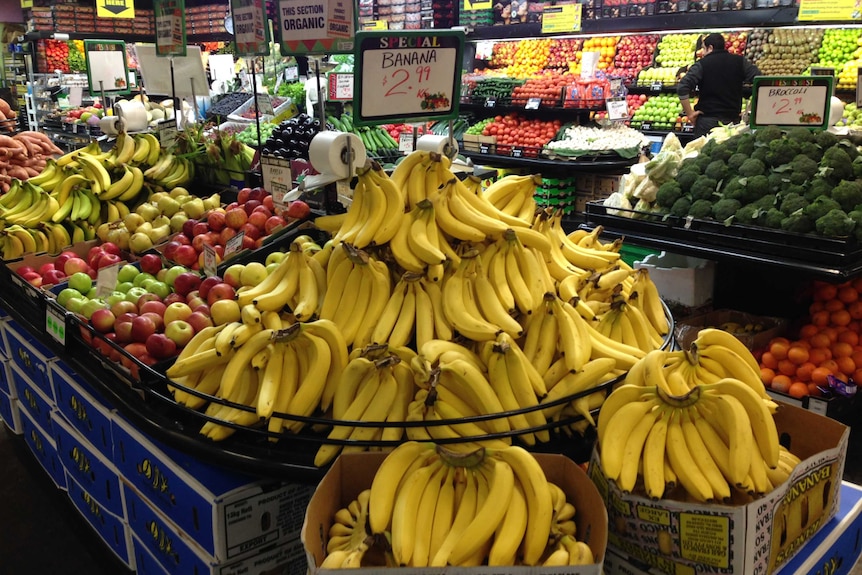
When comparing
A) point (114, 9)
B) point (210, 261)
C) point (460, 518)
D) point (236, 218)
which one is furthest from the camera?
point (114, 9)

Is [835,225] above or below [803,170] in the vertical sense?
below

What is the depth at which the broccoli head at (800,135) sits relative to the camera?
3.56 metres

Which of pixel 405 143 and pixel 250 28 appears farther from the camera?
pixel 405 143

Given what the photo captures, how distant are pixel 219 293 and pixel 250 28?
5.35 feet

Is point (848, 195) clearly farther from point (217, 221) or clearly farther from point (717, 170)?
point (217, 221)

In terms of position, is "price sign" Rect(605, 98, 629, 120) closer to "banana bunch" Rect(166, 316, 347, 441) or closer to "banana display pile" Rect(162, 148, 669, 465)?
"banana display pile" Rect(162, 148, 669, 465)

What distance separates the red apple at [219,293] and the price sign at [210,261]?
0.23 meters

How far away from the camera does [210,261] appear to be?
2523 mm

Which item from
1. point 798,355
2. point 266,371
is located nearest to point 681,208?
point 798,355

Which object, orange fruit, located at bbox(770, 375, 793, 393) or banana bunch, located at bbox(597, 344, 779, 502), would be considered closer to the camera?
banana bunch, located at bbox(597, 344, 779, 502)

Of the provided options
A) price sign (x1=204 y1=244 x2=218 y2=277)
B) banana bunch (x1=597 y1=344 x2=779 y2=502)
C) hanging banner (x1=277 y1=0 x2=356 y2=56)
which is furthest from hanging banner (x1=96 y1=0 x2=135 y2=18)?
banana bunch (x1=597 y1=344 x2=779 y2=502)

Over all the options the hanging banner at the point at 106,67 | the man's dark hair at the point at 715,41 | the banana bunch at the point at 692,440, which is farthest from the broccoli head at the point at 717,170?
the hanging banner at the point at 106,67

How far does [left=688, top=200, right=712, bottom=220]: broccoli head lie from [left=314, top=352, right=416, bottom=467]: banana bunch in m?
2.38

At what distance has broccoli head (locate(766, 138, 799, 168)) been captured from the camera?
349cm
